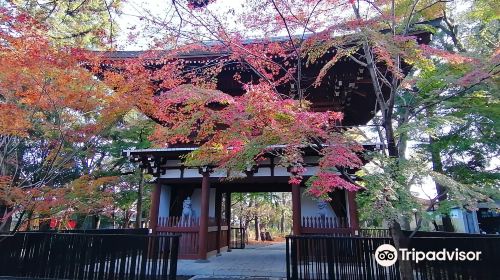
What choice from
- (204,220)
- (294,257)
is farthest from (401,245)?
(204,220)

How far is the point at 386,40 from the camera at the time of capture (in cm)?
470

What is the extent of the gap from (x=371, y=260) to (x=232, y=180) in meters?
4.32

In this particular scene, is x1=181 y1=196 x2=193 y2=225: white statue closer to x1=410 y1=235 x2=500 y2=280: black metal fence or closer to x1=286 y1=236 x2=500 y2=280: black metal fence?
x1=286 y1=236 x2=500 y2=280: black metal fence

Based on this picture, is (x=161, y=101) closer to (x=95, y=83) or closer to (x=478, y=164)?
(x=95, y=83)

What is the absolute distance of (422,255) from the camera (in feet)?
18.4

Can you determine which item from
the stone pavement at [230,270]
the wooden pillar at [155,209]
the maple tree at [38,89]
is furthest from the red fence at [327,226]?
the maple tree at [38,89]

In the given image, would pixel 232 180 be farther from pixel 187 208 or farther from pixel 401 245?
pixel 401 245

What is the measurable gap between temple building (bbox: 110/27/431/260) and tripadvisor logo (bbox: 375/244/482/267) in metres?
2.35

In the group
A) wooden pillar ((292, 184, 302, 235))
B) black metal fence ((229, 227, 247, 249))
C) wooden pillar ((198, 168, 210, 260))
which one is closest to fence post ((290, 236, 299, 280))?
wooden pillar ((292, 184, 302, 235))

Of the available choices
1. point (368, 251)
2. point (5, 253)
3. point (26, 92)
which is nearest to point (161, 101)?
point (26, 92)

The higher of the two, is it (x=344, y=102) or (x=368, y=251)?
(x=344, y=102)

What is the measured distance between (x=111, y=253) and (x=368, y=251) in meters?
5.19

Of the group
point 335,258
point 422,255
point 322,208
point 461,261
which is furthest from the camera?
point 322,208

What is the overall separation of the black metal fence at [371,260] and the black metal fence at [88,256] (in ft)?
8.68
